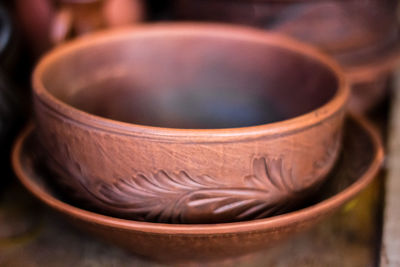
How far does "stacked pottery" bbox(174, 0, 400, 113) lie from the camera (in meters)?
0.76

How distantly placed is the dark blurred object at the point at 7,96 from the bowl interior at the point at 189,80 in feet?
0.33

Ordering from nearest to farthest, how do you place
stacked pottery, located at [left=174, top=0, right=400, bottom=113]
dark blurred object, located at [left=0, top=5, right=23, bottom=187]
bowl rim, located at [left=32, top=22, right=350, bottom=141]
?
bowl rim, located at [left=32, top=22, right=350, bottom=141] < dark blurred object, located at [left=0, top=5, right=23, bottom=187] < stacked pottery, located at [left=174, top=0, right=400, bottom=113]

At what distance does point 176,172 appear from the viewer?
0.40 m

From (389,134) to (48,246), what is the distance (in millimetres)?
614

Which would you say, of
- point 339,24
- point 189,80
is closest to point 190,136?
point 189,80

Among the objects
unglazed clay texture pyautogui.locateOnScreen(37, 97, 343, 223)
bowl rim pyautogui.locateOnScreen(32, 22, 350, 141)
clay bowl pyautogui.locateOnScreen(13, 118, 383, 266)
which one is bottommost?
clay bowl pyautogui.locateOnScreen(13, 118, 383, 266)

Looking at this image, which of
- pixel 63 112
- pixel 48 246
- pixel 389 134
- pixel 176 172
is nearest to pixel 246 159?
pixel 176 172

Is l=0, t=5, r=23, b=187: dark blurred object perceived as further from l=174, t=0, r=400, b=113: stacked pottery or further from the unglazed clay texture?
l=174, t=0, r=400, b=113: stacked pottery

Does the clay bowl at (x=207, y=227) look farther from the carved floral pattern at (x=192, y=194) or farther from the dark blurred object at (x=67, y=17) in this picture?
the dark blurred object at (x=67, y=17)

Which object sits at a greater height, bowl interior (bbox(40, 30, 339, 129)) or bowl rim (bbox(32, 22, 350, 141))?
bowl rim (bbox(32, 22, 350, 141))

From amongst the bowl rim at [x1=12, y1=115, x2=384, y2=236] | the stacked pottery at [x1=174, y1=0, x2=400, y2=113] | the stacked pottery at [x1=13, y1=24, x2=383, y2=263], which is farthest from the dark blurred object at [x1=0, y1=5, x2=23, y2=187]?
the stacked pottery at [x1=174, y1=0, x2=400, y2=113]

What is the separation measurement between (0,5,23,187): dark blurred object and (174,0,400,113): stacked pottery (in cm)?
32

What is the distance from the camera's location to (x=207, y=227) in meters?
0.39

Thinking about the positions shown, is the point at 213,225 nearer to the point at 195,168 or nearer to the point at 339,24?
the point at 195,168
